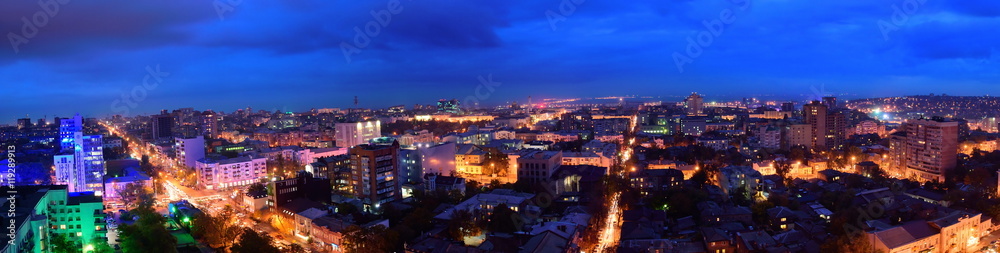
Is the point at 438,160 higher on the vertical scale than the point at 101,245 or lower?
higher

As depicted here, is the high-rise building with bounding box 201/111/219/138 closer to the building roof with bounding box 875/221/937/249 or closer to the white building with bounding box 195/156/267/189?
the white building with bounding box 195/156/267/189

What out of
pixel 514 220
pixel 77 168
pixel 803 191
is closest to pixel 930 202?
pixel 803 191

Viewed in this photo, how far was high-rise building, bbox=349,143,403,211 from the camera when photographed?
462 inches

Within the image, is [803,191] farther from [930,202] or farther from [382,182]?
[382,182]

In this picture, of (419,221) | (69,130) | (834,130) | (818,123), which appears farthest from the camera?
(834,130)

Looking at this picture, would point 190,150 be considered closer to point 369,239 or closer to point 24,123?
point 369,239

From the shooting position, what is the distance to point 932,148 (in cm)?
1405

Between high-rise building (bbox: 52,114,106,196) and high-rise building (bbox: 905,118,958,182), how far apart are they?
1882 centimetres

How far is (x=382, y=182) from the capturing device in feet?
39.1

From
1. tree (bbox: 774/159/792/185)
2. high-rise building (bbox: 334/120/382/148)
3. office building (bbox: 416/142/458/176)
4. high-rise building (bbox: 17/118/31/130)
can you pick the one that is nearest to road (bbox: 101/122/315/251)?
office building (bbox: 416/142/458/176)

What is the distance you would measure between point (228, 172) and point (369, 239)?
9.68m

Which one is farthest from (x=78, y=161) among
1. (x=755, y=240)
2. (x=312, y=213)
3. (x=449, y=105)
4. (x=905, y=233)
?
(x=449, y=105)

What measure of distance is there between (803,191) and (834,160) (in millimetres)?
Result: 5015

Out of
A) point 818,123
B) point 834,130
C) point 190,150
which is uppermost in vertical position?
point 818,123
